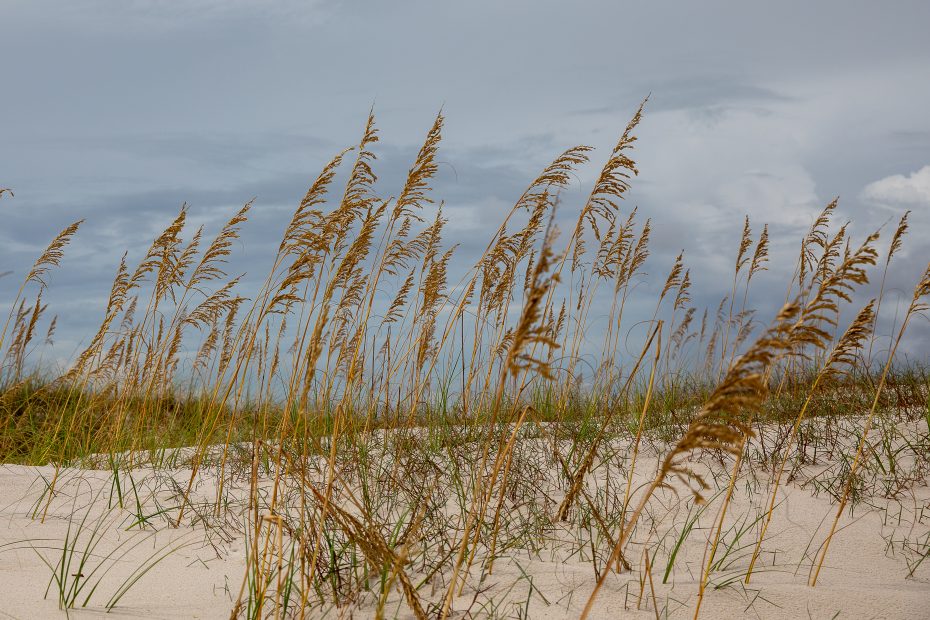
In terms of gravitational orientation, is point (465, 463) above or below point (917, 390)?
below

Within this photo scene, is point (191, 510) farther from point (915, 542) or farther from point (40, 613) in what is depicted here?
point (915, 542)

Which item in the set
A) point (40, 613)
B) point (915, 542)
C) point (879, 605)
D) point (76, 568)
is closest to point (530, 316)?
point (879, 605)

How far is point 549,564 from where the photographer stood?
3.25 m

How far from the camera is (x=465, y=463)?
4.70 metres

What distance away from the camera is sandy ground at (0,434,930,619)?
2.94 metres

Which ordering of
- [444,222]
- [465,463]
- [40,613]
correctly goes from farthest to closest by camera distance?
1. [444,222]
2. [465,463]
3. [40,613]

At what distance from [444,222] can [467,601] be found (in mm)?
3141

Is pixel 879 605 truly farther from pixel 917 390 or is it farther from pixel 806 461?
pixel 917 390

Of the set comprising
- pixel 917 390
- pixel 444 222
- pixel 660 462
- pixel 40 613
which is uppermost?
pixel 444 222

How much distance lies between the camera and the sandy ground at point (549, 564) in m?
2.94

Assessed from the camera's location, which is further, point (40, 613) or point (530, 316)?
point (40, 613)

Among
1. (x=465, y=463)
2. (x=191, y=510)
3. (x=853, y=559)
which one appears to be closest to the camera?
(x=853, y=559)

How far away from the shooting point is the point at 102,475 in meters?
5.11

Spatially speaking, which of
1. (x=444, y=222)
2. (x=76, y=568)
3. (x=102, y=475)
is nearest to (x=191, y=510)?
(x=76, y=568)
